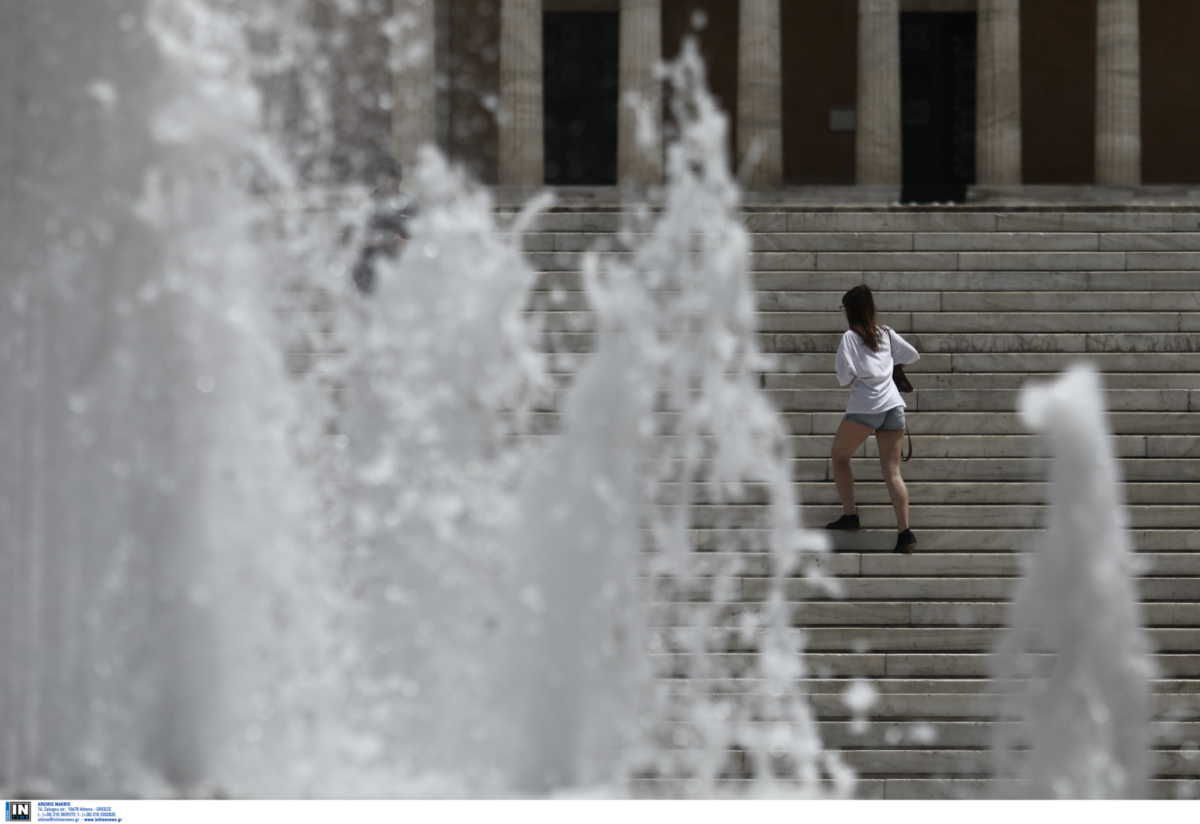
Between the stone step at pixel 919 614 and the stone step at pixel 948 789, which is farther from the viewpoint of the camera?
the stone step at pixel 919 614

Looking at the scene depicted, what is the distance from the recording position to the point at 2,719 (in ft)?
23.5

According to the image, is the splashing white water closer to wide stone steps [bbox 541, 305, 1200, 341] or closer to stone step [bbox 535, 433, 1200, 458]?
stone step [bbox 535, 433, 1200, 458]

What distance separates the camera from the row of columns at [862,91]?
2511cm

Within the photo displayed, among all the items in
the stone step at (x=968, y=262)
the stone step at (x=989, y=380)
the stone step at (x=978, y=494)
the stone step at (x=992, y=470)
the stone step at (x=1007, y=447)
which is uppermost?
the stone step at (x=968, y=262)

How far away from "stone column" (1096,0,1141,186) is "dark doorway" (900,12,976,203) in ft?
12.8

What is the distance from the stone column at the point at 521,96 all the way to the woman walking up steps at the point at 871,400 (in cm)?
1507

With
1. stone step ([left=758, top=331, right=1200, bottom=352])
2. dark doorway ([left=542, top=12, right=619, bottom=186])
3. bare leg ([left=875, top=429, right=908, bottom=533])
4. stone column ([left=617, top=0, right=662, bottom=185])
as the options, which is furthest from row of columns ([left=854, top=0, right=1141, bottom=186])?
bare leg ([left=875, top=429, right=908, bottom=533])

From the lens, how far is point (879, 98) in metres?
25.2

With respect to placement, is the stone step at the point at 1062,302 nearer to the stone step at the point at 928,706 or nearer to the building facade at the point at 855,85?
the stone step at the point at 928,706

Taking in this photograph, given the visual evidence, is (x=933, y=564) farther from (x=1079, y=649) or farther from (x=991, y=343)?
(x=991, y=343)

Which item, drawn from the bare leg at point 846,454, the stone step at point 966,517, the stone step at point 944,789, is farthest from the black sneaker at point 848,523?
the stone step at point 944,789
